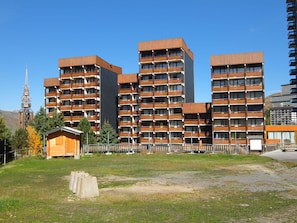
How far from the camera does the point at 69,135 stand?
147 feet

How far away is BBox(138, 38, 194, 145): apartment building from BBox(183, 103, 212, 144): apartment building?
4.94 feet

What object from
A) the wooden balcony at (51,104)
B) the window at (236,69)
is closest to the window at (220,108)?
the window at (236,69)

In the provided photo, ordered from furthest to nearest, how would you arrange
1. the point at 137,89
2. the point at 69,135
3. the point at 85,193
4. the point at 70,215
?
the point at 137,89 < the point at 69,135 < the point at 85,193 < the point at 70,215

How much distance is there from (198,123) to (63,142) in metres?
34.9

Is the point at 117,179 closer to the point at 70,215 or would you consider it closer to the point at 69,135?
the point at 70,215

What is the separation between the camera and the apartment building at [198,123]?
71438 mm

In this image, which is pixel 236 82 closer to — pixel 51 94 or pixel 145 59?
pixel 145 59

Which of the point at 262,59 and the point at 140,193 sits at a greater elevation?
the point at 262,59

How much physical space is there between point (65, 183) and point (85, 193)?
5.89 m

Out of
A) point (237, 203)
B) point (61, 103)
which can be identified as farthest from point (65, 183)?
point (61, 103)

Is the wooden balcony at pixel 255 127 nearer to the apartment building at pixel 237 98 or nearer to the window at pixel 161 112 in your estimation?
the apartment building at pixel 237 98

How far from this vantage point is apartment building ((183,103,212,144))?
234 feet

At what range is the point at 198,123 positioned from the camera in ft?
235

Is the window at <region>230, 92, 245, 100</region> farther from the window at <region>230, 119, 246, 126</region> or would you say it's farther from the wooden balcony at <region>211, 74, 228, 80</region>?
the window at <region>230, 119, 246, 126</region>
